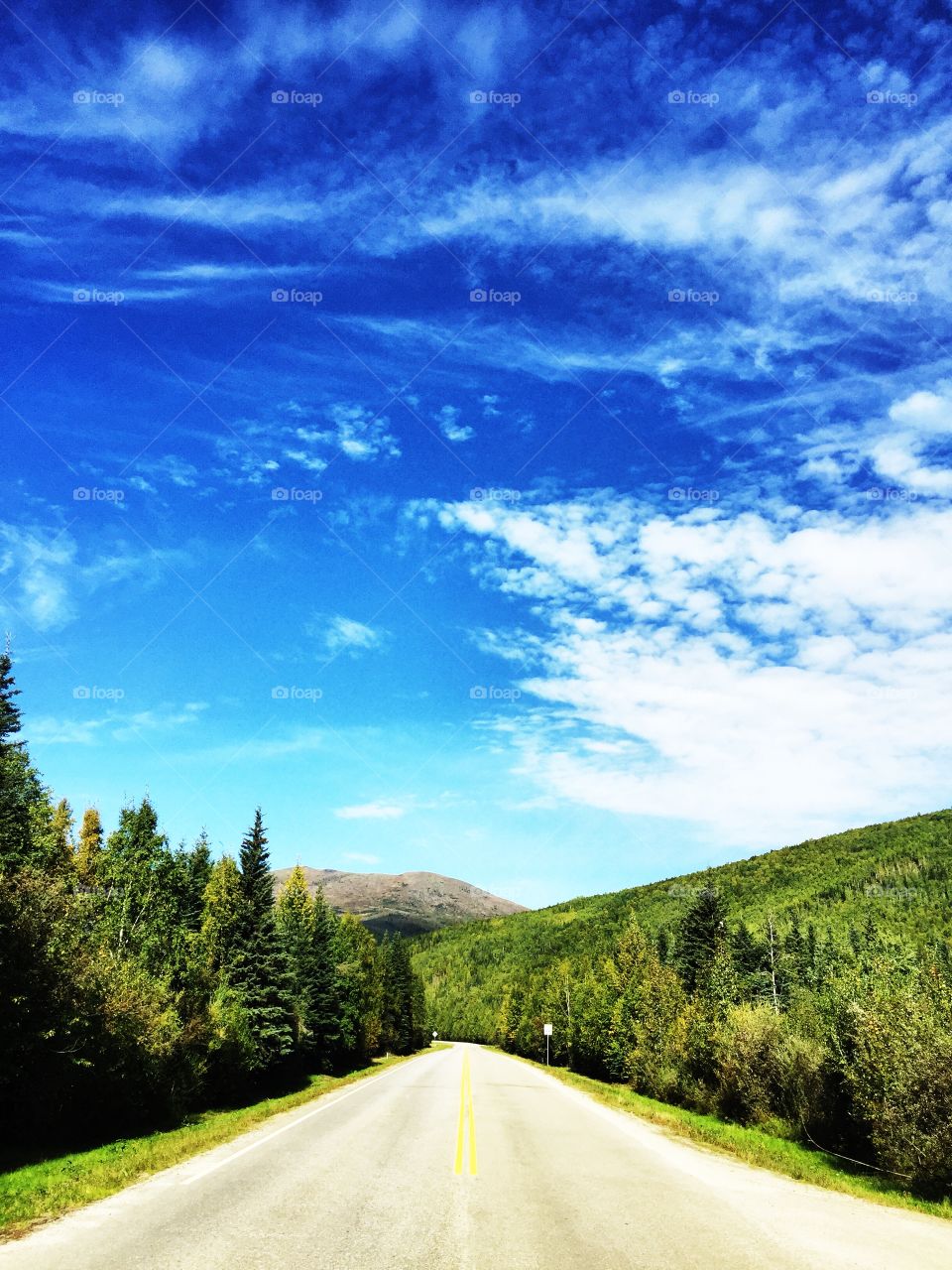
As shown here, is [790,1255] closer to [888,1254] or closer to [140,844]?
[888,1254]

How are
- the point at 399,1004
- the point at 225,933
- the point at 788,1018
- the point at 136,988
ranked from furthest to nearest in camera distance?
the point at 399,1004 → the point at 225,933 → the point at 788,1018 → the point at 136,988

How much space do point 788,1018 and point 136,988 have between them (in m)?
16.4

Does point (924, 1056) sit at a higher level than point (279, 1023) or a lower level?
higher

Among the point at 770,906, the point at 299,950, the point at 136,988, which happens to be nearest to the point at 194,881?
the point at 299,950

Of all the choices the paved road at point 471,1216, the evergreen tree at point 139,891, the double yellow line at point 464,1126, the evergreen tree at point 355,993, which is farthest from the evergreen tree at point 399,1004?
the paved road at point 471,1216

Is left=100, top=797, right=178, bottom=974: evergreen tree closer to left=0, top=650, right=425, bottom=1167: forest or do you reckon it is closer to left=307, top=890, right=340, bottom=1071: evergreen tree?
left=0, top=650, right=425, bottom=1167: forest

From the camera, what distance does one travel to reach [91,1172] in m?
11.0

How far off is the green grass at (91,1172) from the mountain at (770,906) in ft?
269

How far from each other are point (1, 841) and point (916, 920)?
389 feet

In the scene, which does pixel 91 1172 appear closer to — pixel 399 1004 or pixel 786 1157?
pixel 786 1157

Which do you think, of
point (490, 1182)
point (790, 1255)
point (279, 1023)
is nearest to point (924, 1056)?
point (790, 1255)

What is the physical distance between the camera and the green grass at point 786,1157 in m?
10.8

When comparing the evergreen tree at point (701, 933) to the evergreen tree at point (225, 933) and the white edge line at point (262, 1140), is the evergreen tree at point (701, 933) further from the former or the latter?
the evergreen tree at point (225, 933)

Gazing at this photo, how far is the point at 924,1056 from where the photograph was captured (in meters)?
11.9
